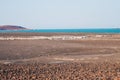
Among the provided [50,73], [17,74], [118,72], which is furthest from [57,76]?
[118,72]

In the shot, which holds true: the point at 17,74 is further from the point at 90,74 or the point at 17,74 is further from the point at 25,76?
the point at 90,74

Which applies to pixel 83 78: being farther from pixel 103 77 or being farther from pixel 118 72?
pixel 118 72

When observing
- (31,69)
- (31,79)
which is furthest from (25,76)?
(31,69)

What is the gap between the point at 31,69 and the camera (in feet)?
55.3

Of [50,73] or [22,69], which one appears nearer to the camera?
[50,73]

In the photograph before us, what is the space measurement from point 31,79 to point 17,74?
1.63 meters

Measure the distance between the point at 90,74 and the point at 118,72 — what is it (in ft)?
5.65

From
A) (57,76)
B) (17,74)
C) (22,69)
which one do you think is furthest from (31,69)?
(57,76)

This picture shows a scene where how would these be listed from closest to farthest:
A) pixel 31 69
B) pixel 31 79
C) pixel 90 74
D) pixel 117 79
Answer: pixel 117 79, pixel 31 79, pixel 90 74, pixel 31 69

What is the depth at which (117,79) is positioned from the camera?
13.0m

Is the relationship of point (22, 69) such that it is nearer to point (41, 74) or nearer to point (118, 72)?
point (41, 74)

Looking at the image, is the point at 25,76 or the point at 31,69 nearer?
the point at 25,76

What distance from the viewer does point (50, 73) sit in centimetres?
1533

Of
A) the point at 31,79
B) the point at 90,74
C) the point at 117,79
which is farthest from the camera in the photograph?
the point at 90,74
